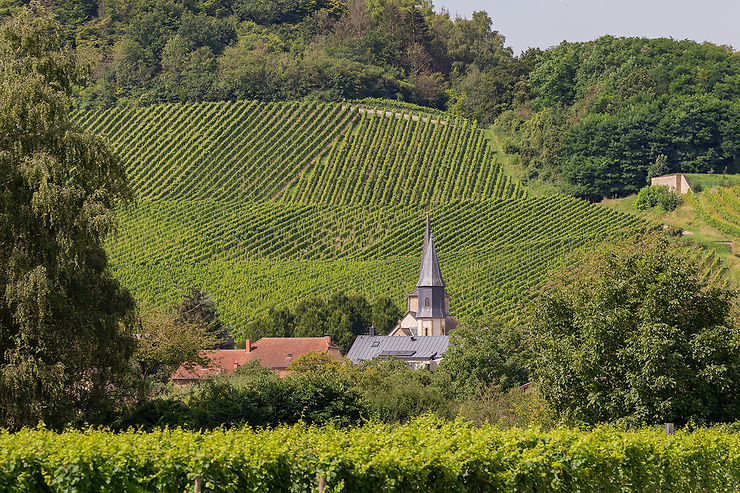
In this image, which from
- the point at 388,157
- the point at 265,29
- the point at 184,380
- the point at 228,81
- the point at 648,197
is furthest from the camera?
the point at 265,29

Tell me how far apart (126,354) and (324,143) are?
89.8 metres

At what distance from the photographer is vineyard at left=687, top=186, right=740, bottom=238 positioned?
88.6 m

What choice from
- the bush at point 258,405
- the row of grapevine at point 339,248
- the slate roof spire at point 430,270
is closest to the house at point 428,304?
the slate roof spire at point 430,270

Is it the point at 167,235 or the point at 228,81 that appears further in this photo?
the point at 228,81

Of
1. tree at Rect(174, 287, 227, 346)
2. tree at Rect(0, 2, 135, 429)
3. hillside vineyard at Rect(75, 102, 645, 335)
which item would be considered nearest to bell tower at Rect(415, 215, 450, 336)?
hillside vineyard at Rect(75, 102, 645, 335)

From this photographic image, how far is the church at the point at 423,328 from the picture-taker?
256 feet

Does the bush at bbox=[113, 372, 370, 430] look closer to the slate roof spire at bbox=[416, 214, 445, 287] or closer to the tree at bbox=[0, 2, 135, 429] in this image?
the tree at bbox=[0, 2, 135, 429]

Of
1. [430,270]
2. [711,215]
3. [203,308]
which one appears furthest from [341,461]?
[711,215]

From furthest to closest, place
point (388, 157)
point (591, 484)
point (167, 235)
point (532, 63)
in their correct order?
point (532, 63)
point (388, 157)
point (167, 235)
point (591, 484)

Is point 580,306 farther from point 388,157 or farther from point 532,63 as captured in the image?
point 532,63

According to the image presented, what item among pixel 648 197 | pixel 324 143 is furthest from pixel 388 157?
pixel 648 197

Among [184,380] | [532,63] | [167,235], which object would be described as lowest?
[184,380]

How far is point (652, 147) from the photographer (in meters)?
112

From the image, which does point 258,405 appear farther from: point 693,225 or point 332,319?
point 693,225
